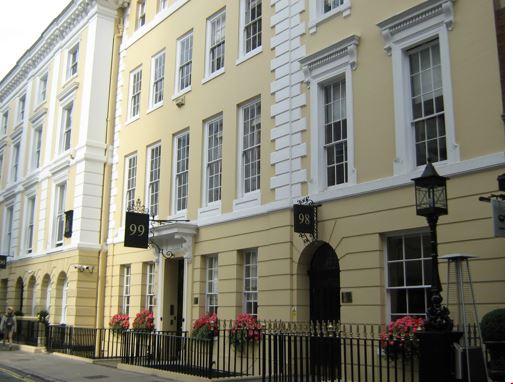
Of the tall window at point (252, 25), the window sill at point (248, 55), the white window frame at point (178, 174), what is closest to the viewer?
the window sill at point (248, 55)

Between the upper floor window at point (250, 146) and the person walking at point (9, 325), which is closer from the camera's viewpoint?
the upper floor window at point (250, 146)

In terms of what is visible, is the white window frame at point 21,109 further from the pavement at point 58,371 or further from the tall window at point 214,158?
the tall window at point 214,158

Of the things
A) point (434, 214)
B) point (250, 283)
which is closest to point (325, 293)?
point (250, 283)

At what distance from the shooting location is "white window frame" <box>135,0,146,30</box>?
23.8 metres

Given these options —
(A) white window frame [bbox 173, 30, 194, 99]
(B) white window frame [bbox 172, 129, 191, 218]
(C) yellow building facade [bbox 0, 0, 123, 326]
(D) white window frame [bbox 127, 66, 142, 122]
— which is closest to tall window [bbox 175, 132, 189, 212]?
(B) white window frame [bbox 172, 129, 191, 218]

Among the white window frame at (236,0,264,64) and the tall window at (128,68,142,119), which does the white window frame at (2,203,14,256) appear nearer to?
the tall window at (128,68,142,119)

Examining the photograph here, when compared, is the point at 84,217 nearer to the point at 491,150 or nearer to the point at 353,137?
the point at 353,137

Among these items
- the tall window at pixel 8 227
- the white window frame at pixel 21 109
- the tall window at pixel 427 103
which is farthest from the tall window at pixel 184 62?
the tall window at pixel 8 227

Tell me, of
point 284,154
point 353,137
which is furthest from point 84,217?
point 353,137

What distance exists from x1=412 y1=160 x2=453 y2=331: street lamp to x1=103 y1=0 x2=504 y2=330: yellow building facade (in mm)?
1725

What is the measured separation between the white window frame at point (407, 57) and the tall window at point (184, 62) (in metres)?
9.06

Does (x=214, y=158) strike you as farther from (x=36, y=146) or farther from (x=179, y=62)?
(x=36, y=146)

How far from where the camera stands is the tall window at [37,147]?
1194 inches

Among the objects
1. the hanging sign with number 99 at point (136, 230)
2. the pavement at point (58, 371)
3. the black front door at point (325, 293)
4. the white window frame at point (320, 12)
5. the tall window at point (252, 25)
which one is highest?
the tall window at point (252, 25)
